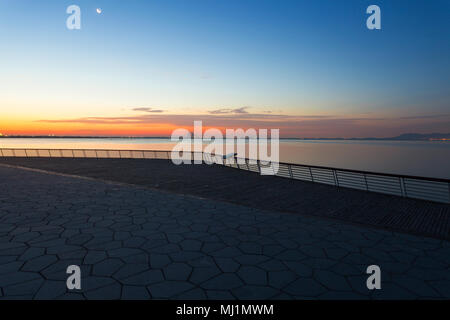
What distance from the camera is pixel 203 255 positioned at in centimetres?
489

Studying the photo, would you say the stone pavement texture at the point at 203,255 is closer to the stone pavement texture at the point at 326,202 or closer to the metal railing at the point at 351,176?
the stone pavement texture at the point at 326,202

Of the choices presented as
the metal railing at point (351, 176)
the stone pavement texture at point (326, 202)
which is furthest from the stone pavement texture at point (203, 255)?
the metal railing at point (351, 176)

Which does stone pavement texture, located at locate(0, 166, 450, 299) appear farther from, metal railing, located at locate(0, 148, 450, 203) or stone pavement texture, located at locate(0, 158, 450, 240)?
metal railing, located at locate(0, 148, 450, 203)

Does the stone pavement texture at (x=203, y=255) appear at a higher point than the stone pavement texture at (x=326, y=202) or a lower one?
higher

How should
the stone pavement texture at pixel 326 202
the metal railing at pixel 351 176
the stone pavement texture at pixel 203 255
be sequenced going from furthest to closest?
the metal railing at pixel 351 176
the stone pavement texture at pixel 326 202
the stone pavement texture at pixel 203 255

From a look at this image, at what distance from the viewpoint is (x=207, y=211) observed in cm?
788

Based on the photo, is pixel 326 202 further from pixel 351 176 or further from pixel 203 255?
pixel 351 176

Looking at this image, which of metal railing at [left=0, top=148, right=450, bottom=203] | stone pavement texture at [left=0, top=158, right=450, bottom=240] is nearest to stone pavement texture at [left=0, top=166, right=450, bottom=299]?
stone pavement texture at [left=0, top=158, right=450, bottom=240]

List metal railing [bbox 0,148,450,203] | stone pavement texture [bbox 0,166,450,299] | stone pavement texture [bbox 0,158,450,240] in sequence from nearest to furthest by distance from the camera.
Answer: stone pavement texture [bbox 0,166,450,299] < stone pavement texture [bbox 0,158,450,240] < metal railing [bbox 0,148,450,203]

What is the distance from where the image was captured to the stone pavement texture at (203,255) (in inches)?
148

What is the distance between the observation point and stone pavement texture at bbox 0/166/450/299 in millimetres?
3770
